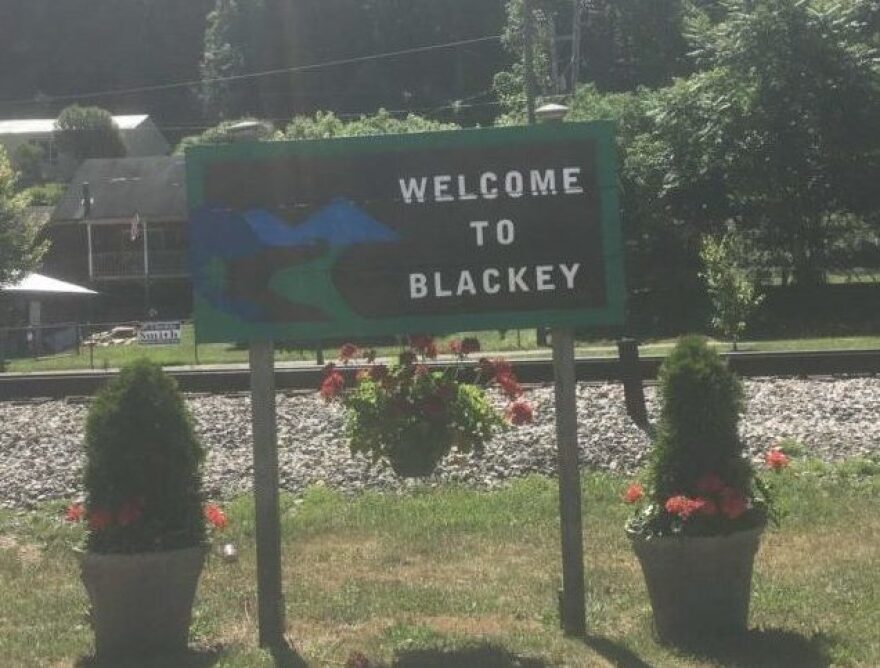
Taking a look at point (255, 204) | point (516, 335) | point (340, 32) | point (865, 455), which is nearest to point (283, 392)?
point (865, 455)

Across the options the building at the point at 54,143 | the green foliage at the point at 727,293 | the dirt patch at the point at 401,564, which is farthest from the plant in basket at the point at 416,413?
the building at the point at 54,143

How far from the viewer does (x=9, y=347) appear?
37.1 meters

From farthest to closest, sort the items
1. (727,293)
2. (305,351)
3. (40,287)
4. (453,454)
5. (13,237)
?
(40,287) → (13,237) → (305,351) → (727,293) → (453,454)

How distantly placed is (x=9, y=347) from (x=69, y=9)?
3069 inches

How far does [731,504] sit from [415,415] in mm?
1527

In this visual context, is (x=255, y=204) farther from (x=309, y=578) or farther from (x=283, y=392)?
(x=283, y=392)

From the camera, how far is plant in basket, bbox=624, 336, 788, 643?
20.4 ft

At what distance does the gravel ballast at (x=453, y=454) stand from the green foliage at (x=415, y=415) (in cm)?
387

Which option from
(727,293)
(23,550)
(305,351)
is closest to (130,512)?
(23,550)

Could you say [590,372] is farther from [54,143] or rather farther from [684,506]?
[54,143]

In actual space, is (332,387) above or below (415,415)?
above

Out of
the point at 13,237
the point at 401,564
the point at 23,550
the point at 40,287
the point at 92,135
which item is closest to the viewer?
the point at 401,564

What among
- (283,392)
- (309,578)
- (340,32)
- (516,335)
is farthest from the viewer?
(340,32)

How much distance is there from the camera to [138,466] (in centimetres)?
627
